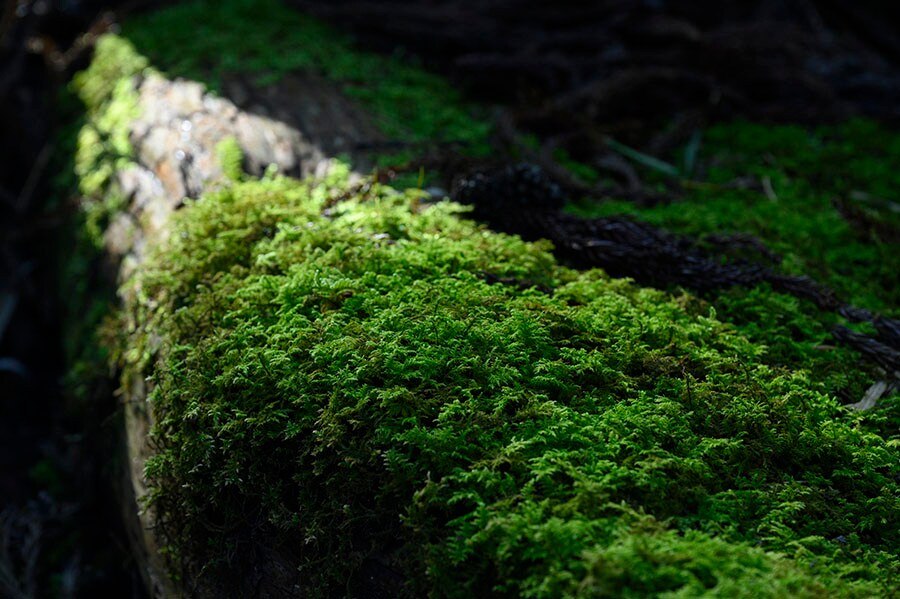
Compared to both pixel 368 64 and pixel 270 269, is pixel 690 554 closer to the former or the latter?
pixel 270 269

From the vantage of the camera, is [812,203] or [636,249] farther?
[812,203]

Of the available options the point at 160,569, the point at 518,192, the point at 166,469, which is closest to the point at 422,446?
the point at 166,469

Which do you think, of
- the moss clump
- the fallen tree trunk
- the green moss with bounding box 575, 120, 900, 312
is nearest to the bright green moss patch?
the fallen tree trunk

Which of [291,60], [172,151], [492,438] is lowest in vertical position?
[492,438]

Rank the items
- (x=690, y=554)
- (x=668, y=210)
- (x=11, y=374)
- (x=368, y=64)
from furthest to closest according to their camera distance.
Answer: (x=368, y=64) → (x=11, y=374) → (x=668, y=210) → (x=690, y=554)

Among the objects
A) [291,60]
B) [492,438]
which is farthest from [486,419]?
[291,60]

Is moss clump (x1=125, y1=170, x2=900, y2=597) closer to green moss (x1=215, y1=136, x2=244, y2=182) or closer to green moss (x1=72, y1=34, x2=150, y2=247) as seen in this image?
green moss (x1=215, y1=136, x2=244, y2=182)

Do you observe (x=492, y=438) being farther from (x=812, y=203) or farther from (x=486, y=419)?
(x=812, y=203)
